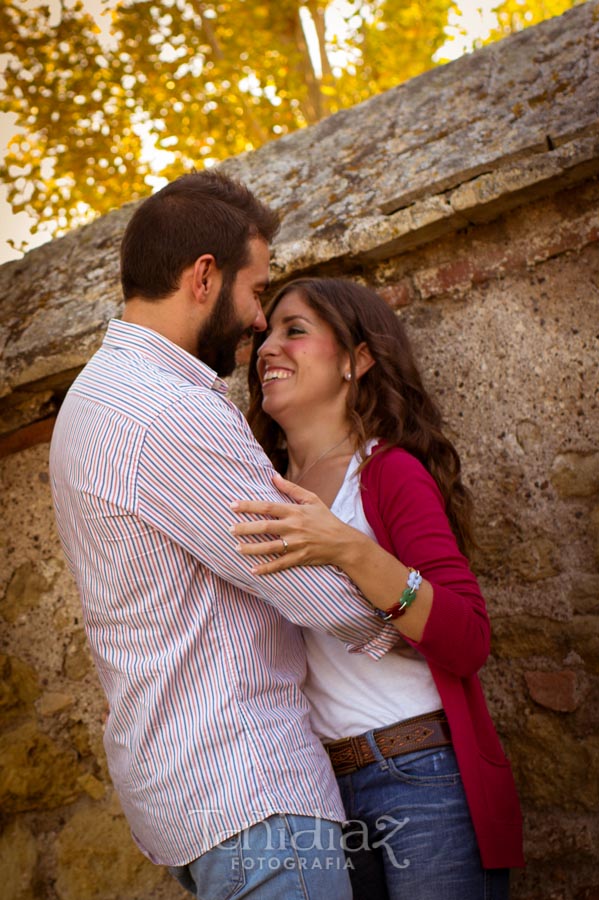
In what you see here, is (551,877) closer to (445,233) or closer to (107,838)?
(107,838)

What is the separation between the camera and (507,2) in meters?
7.20

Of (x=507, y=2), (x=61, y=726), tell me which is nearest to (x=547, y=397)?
(x=61, y=726)

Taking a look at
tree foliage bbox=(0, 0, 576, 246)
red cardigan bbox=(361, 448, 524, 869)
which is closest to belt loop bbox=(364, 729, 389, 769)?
red cardigan bbox=(361, 448, 524, 869)

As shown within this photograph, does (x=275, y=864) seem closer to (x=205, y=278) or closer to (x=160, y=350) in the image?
(x=160, y=350)

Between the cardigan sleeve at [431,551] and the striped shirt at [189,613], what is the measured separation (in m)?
0.15

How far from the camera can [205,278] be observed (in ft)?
6.06

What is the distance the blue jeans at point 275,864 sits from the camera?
4.58 feet

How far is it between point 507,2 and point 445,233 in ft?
19.2

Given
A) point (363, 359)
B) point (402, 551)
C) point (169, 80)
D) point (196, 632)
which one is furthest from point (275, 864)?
point (169, 80)

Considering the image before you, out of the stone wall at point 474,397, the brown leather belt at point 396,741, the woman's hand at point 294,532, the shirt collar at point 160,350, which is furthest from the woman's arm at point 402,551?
the stone wall at point 474,397

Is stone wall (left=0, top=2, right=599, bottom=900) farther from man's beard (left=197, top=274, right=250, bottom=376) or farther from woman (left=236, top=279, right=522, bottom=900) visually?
man's beard (left=197, top=274, right=250, bottom=376)

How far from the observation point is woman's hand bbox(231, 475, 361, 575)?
1.46 meters

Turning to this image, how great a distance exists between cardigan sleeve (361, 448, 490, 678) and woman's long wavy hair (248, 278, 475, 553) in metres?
0.15

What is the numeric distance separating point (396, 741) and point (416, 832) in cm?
17
